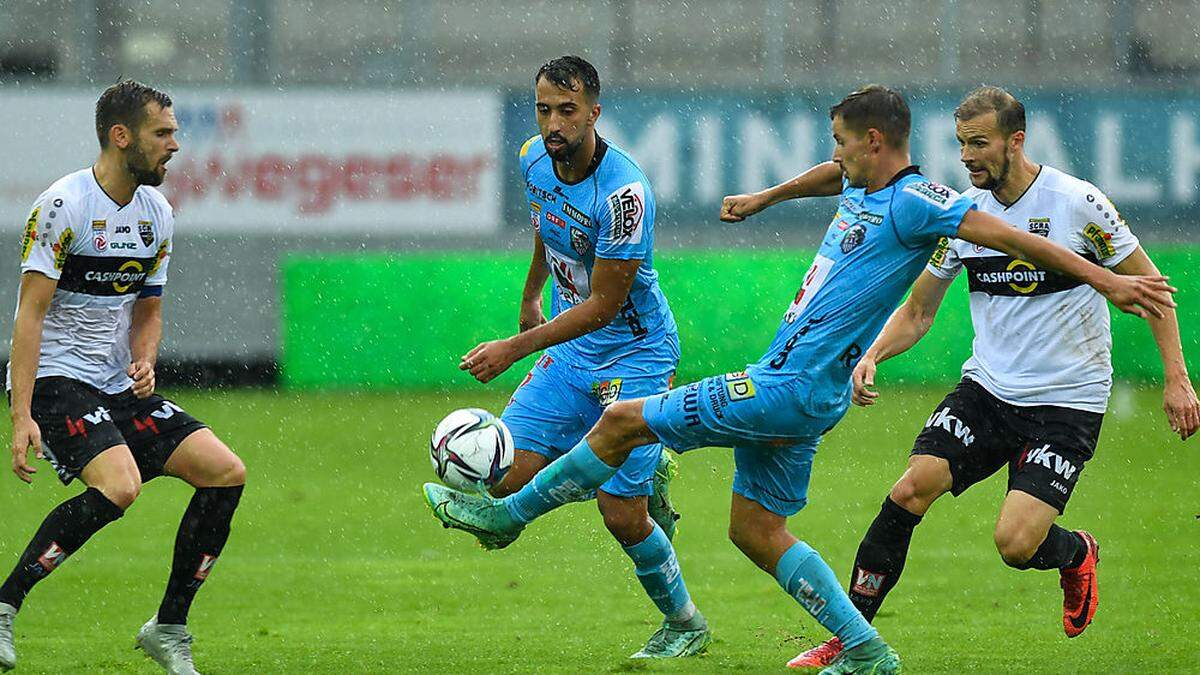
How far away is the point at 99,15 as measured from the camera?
63.0ft

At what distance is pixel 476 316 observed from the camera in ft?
56.5

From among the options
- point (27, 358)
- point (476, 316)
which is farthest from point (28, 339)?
point (476, 316)

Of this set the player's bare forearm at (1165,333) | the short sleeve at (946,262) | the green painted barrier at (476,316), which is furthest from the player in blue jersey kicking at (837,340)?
the green painted barrier at (476,316)

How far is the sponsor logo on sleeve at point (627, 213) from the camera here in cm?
645

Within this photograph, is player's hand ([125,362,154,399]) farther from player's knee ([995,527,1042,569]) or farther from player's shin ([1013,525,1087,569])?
player's shin ([1013,525,1087,569])

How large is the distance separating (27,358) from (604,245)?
2228 millimetres

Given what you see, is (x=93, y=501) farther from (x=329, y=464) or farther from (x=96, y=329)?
(x=329, y=464)

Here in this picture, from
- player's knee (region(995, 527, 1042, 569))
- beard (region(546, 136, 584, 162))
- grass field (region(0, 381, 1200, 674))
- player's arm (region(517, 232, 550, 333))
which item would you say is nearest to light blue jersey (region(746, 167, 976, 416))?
player's knee (region(995, 527, 1042, 569))

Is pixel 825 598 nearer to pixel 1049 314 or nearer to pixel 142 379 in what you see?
pixel 1049 314

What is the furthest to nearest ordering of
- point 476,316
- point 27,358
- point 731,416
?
point 476,316
point 27,358
point 731,416

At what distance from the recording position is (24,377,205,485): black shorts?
6.26 m

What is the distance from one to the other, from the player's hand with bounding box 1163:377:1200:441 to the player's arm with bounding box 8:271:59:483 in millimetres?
4269

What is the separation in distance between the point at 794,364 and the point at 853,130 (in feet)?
2.78

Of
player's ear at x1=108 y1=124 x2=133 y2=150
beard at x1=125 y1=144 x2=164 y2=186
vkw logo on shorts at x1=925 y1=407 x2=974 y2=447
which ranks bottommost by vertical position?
vkw logo on shorts at x1=925 y1=407 x2=974 y2=447
